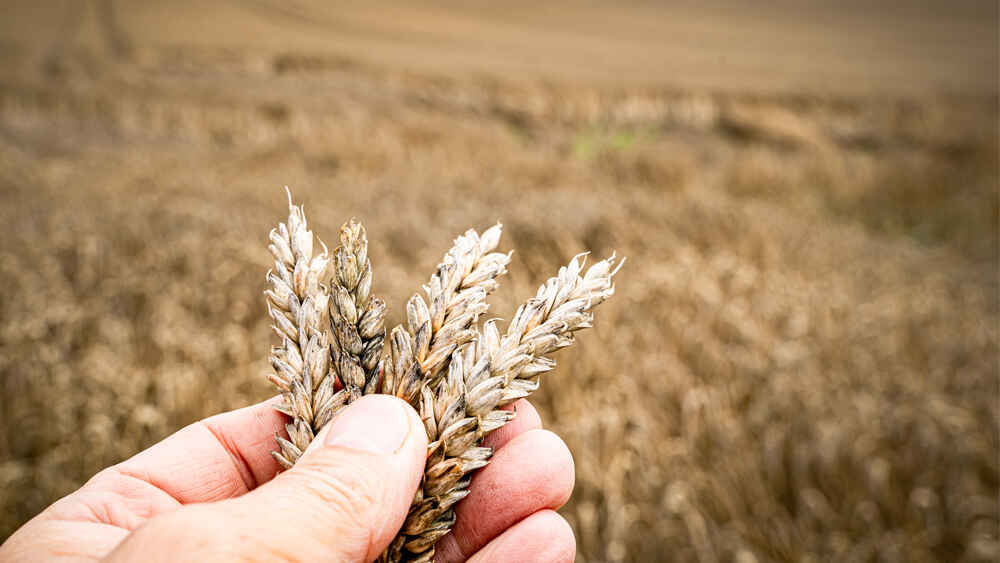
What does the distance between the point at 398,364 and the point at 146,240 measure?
4063 mm

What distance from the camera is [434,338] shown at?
37.7 inches

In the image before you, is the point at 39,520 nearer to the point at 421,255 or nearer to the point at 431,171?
the point at 421,255

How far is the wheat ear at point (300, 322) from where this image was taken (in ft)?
3.05

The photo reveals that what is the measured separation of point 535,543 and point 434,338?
499 millimetres

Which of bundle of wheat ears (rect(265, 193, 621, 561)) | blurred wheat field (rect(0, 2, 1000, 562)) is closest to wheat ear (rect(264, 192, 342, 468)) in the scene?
bundle of wheat ears (rect(265, 193, 621, 561))

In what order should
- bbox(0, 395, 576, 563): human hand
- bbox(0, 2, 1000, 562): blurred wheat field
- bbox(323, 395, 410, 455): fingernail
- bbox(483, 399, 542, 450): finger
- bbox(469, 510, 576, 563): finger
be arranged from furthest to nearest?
bbox(0, 2, 1000, 562): blurred wheat field, bbox(483, 399, 542, 450): finger, bbox(469, 510, 576, 563): finger, bbox(323, 395, 410, 455): fingernail, bbox(0, 395, 576, 563): human hand

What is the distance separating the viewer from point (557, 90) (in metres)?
12.2

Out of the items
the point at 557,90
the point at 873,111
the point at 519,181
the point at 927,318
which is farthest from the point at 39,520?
the point at 873,111

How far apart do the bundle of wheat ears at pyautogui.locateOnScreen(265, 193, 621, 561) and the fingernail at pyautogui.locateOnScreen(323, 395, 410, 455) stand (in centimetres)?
5

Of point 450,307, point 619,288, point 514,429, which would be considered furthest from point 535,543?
point 619,288

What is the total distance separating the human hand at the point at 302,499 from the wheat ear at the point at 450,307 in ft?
0.31

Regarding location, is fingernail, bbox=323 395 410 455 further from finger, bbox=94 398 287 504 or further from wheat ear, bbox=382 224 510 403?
finger, bbox=94 398 287 504

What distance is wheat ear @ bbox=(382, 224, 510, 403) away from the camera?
3.02 feet

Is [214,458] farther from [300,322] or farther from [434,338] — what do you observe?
[434,338]
